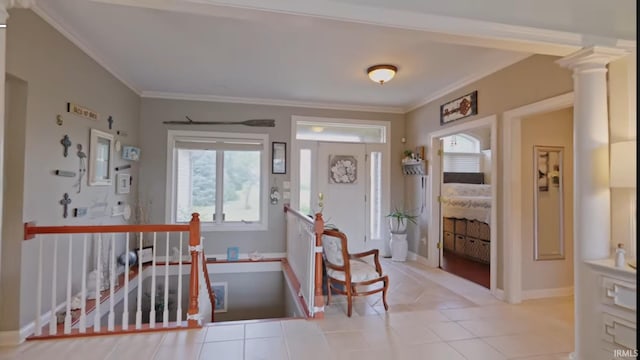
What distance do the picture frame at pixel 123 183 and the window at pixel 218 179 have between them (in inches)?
23.6

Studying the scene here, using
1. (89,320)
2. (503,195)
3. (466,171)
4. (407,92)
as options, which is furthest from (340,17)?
(466,171)

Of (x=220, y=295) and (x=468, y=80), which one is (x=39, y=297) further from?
(x=468, y=80)

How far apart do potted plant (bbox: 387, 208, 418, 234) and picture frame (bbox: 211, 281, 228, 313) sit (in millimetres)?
2838

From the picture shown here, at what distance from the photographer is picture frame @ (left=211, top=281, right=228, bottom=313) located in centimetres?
494

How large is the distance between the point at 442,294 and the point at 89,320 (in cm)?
367

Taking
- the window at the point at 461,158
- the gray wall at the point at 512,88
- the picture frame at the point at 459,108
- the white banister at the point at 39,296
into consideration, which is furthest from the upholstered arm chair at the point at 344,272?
the window at the point at 461,158

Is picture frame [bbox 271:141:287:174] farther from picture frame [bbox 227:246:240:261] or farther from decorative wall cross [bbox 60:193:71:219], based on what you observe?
decorative wall cross [bbox 60:193:71:219]

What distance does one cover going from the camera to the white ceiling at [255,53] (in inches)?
99.2

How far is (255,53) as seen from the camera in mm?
3459

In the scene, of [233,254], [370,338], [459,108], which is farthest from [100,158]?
[459,108]

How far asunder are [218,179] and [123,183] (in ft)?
4.40

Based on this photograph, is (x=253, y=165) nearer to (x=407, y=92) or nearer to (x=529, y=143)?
(x=407, y=92)

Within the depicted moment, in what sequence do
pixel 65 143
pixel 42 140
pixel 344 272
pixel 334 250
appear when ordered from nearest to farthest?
pixel 42 140 → pixel 65 143 → pixel 344 272 → pixel 334 250

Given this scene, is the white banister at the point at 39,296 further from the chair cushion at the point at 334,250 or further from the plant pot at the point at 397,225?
the plant pot at the point at 397,225
